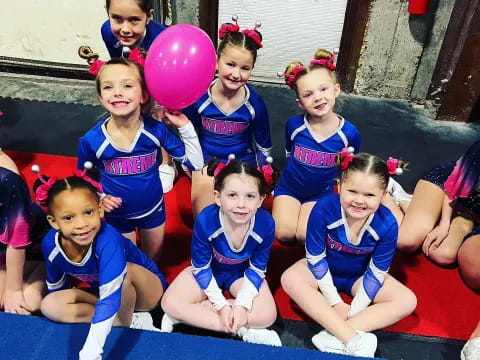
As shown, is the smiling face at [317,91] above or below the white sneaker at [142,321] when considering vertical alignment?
above

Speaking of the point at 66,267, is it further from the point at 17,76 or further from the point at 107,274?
the point at 17,76

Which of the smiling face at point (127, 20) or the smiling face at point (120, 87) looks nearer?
the smiling face at point (120, 87)

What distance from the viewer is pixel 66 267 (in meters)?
1.72

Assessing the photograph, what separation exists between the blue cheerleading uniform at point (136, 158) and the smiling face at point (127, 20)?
598 millimetres

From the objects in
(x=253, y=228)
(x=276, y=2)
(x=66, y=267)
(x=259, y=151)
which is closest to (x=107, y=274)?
(x=66, y=267)

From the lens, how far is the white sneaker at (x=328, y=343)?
6.24 ft

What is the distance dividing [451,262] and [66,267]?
5.64ft

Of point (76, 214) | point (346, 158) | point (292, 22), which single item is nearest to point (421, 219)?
point (346, 158)

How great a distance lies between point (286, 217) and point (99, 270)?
3.23 ft

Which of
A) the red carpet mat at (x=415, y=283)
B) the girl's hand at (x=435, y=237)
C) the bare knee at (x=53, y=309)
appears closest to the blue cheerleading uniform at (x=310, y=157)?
the red carpet mat at (x=415, y=283)

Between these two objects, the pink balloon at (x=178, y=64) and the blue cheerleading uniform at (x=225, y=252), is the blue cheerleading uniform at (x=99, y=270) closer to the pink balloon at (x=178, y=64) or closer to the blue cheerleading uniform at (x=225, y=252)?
the blue cheerleading uniform at (x=225, y=252)

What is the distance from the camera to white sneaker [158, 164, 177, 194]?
107 inches

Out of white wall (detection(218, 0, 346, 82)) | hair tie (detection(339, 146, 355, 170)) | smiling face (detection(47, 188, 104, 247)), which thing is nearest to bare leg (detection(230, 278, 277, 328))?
hair tie (detection(339, 146, 355, 170))

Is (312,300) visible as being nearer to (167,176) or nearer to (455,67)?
(167,176)
